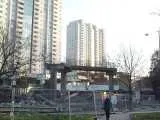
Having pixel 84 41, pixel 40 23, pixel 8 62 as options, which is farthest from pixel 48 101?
pixel 84 41

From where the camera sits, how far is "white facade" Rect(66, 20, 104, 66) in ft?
468

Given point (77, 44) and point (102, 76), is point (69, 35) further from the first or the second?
point (102, 76)

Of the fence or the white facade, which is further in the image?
the white facade

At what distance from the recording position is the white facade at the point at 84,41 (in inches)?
5615

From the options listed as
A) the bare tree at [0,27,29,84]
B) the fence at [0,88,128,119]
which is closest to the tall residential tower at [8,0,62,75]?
the bare tree at [0,27,29,84]

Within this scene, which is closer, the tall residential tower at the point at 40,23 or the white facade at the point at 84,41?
the tall residential tower at the point at 40,23

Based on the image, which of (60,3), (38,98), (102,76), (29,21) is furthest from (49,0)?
(38,98)

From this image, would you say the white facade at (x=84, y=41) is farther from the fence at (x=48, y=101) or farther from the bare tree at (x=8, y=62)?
the fence at (x=48, y=101)

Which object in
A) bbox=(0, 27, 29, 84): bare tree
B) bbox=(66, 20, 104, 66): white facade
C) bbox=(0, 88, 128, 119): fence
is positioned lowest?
bbox=(0, 88, 128, 119): fence

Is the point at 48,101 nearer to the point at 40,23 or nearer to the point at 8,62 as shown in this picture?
the point at 8,62

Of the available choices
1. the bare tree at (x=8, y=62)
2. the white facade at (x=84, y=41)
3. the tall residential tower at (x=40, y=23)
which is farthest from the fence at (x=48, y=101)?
the white facade at (x=84, y=41)

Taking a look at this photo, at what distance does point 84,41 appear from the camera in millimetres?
144125

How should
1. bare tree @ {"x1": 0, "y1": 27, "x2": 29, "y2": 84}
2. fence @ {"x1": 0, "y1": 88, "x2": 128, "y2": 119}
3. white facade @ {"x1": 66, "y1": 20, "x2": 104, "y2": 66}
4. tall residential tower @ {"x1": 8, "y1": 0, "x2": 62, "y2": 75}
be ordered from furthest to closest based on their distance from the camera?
1. white facade @ {"x1": 66, "y1": 20, "x2": 104, "y2": 66}
2. tall residential tower @ {"x1": 8, "y1": 0, "x2": 62, "y2": 75}
3. bare tree @ {"x1": 0, "y1": 27, "x2": 29, "y2": 84}
4. fence @ {"x1": 0, "y1": 88, "x2": 128, "y2": 119}

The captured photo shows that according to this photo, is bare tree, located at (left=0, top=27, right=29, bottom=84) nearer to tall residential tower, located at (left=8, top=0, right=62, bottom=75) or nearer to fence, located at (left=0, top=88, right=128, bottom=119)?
fence, located at (left=0, top=88, right=128, bottom=119)
